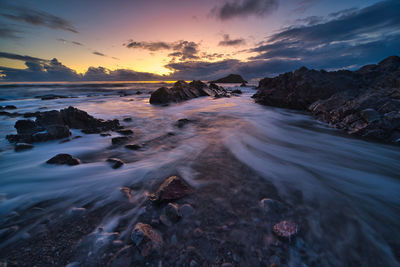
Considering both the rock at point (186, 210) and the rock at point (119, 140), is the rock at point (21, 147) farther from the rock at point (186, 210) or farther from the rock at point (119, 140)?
the rock at point (186, 210)

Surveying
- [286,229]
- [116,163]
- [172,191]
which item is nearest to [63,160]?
[116,163]

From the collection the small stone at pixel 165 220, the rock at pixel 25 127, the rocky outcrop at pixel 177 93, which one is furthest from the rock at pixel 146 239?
the rocky outcrop at pixel 177 93

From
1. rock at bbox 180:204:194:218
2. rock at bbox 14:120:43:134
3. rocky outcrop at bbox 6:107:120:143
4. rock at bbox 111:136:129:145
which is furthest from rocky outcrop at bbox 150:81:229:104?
Answer: rock at bbox 180:204:194:218

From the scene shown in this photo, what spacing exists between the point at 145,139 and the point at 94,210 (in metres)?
2.91

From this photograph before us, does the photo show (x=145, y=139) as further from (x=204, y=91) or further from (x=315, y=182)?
(x=204, y=91)

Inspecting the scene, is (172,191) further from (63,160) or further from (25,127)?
(25,127)

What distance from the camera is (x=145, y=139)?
4707 millimetres

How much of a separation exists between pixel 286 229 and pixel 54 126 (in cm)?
601

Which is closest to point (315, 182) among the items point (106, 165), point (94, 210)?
point (94, 210)

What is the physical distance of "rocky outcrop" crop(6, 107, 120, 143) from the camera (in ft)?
13.8

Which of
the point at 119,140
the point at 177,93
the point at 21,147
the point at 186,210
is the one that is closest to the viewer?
the point at 186,210

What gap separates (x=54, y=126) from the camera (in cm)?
448

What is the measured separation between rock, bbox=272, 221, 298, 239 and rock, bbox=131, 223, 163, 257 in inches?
45.6

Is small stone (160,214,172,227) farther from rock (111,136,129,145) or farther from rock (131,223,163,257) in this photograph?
rock (111,136,129,145)
